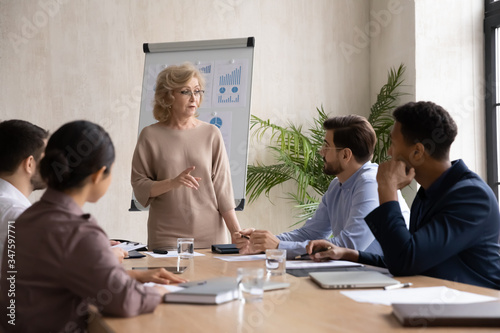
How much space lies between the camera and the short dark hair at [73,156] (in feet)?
4.69

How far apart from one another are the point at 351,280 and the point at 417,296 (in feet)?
0.78

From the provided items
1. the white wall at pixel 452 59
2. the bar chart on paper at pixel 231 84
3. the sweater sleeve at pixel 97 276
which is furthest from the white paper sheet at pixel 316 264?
the white wall at pixel 452 59

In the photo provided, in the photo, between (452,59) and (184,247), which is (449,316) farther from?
(452,59)

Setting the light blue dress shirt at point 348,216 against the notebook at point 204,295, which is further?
the light blue dress shirt at point 348,216

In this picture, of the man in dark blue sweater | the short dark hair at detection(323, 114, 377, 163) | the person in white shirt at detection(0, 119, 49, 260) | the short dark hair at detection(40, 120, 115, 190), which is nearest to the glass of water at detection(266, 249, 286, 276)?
the man in dark blue sweater

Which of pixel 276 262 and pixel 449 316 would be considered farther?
pixel 276 262

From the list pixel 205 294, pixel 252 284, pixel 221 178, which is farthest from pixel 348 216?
pixel 205 294

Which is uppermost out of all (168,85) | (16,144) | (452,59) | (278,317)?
(452,59)

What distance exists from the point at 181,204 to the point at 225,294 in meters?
1.62

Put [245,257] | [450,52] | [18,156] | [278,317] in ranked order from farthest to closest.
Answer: [450,52]
[245,257]
[18,156]
[278,317]

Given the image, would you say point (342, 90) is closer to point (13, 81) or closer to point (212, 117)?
point (212, 117)

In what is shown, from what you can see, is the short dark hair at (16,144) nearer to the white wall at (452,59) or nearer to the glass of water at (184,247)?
the glass of water at (184,247)

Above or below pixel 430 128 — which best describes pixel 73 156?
below

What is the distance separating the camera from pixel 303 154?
5199 millimetres
